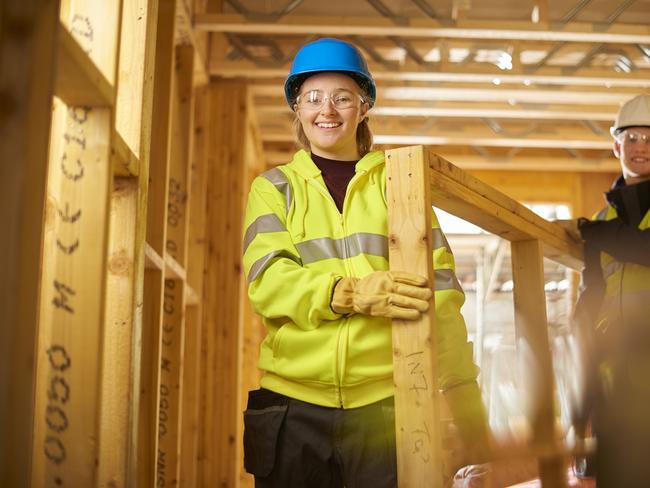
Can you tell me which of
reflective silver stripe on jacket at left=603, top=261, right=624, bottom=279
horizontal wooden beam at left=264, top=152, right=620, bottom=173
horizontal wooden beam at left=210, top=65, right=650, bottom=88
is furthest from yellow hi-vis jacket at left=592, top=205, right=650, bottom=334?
horizontal wooden beam at left=264, top=152, right=620, bottom=173

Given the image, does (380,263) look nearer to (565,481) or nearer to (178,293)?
(565,481)

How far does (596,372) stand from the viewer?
2.07 m

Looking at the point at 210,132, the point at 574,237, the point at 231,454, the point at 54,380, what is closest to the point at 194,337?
the point at 231,454

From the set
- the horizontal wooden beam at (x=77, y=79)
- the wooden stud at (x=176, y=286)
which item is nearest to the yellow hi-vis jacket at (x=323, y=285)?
the horizontal wooden beam at (x=77, y=79)

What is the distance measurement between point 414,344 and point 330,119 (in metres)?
0.76

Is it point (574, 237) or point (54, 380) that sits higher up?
point (574, 237)

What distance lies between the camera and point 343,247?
2.11 meters

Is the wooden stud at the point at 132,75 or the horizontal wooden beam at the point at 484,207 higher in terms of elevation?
the wooden stud at the point at 132,75

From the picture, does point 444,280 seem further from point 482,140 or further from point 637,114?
point 482,140

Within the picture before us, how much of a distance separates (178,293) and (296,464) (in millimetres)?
1980

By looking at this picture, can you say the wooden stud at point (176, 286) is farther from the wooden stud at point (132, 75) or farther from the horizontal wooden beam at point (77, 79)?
the horizontal wooden beam at point (77, 79)

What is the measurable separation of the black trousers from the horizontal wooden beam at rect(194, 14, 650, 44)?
2882mm

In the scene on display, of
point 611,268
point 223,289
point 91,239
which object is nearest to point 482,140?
point 223,289

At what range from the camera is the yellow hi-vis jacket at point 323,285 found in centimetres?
198
